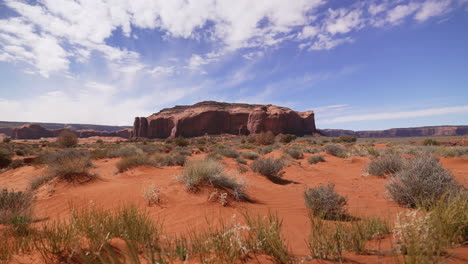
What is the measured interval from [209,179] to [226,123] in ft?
231

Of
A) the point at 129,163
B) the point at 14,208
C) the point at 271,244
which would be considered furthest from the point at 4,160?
the point at 271,244

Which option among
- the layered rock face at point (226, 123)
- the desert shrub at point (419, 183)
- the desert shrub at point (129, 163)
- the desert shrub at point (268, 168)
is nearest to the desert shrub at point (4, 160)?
the desert shrub at point (129, 163)

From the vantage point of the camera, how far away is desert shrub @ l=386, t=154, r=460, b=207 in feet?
15.1

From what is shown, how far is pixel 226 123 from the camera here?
75875 mm

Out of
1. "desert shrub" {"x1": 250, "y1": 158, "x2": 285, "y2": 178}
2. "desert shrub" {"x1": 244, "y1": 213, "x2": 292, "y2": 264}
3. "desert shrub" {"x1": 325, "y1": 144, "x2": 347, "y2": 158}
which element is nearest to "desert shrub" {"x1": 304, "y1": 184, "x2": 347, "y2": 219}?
"desert shrub" {"x1": 244, "y1": 213, "x2": 292, "y2": 264}

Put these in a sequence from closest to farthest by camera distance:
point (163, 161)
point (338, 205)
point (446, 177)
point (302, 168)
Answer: point (338, 205), point (446, 177), point (302, 168), point (163, 161)

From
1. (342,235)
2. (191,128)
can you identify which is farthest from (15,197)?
(191,128)

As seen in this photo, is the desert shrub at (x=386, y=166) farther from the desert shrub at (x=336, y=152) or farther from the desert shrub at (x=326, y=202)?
the desert shrub at (x=336, y=152)

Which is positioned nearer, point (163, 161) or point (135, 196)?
point (135, 196)

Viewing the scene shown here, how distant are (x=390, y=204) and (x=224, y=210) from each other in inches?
→ 165

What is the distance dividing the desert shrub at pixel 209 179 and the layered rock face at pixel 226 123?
62.2 m

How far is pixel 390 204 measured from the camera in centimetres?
519

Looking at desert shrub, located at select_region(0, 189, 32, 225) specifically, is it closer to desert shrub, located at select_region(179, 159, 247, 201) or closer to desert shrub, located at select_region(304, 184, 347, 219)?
desert shrub, located at select_region(179, 159, 247, 201)

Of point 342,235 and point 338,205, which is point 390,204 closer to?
point 338,205
